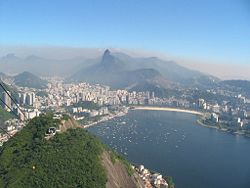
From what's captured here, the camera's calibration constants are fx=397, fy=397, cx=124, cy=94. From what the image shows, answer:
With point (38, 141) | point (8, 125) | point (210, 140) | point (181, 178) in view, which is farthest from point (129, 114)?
point (38, 141)

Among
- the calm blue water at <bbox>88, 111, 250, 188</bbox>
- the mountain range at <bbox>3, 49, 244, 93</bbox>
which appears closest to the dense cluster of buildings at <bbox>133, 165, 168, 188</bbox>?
the calm blue water at <bbox>88, 111, 250, 188</bbox>

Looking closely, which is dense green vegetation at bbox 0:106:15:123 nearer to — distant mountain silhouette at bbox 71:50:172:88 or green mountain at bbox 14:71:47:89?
green mountain at bbox 14:71:47:89

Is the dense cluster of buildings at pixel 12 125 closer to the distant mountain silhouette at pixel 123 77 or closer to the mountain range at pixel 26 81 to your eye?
the mountain range at pixel 26 81

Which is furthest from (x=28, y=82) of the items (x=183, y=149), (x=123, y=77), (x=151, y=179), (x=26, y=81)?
(x=151, y=179)

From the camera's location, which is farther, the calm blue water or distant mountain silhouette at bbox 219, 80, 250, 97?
distant mountain silhouette at bbox 219, 80, 250, 97

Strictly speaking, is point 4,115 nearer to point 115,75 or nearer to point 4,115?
point 4,115

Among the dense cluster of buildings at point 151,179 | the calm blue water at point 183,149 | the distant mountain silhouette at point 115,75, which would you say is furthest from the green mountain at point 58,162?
the distant mountain silhouette at point 115,75
